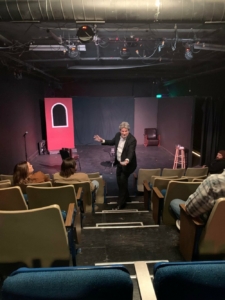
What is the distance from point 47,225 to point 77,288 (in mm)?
686

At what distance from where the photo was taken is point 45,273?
1.09 meters

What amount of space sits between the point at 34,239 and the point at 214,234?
56.7 inches

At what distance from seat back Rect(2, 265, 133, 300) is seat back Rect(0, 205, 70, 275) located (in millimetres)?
549

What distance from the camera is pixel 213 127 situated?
6301 millimetres

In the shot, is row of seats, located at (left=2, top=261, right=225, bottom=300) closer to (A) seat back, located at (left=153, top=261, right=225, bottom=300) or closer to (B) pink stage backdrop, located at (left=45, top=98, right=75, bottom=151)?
(A) seat back, located at (left=153, top=261, right=225, bottom=300)

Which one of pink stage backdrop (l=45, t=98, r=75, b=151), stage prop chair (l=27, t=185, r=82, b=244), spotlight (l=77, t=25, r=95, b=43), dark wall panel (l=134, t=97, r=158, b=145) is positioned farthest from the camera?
dark wall panel (l=134, t=97, r=158, b=145)

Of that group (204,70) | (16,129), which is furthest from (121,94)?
(16,129)

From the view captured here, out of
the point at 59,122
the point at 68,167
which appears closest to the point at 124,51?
the point at 68,167

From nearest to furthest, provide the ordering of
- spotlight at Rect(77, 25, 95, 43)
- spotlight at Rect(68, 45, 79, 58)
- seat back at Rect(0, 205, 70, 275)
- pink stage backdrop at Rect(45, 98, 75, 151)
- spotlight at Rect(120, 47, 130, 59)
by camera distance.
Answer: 1. seat back at Rect(0, 205, 70, 275)
2. spotlight at Rect(77, 25, 95, 43)
3. spotlight at Rect(68, 45, 79, 58)
4. spotlight at Rect(120, 47, 130, 59)
5. pink stage backdrop at Rect(45, 98, 75, 151)

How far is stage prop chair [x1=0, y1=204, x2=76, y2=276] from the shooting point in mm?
1631

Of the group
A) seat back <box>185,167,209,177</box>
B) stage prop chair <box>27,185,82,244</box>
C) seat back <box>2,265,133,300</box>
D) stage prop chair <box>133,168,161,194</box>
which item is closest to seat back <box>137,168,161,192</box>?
stage prop chair <box>133,168,161,194</box>

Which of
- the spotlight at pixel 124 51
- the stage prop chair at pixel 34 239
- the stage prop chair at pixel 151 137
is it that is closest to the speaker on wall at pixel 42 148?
the stage prop chair at pixel 151 137

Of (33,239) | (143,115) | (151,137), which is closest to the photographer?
(33,239)

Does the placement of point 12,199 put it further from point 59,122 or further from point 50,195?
point 59,122
